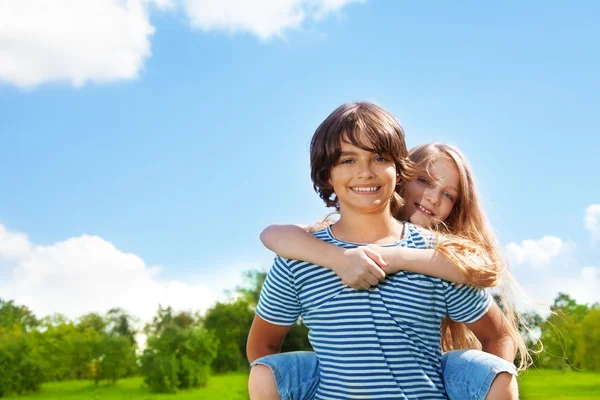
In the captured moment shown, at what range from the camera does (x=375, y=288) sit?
270cm

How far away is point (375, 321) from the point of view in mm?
2652

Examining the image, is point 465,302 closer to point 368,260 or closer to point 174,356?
point 368,260

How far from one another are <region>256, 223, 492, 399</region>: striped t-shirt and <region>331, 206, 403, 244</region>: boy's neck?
0.05m

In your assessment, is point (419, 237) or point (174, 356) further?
point (174, 356)

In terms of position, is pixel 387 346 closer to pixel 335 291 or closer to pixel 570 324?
pixel 335 291

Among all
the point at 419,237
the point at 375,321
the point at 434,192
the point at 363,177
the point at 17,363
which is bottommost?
the point at 375,321

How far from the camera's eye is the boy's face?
277 cm

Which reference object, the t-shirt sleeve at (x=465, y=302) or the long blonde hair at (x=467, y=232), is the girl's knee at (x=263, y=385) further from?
the long blonde hair at (x=467, y=232)

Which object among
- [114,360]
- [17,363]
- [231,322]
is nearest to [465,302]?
[231,322]

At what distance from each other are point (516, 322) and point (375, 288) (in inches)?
42.2

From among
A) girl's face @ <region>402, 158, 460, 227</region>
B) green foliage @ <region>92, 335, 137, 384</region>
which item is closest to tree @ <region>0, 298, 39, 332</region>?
green foliage @ <region>92, 335, 137, 384</region>

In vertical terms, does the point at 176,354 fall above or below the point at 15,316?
below

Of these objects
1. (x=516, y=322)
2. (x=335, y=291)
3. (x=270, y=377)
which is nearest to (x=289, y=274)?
(x=335, y=291)

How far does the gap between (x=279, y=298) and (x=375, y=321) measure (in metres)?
0.46
